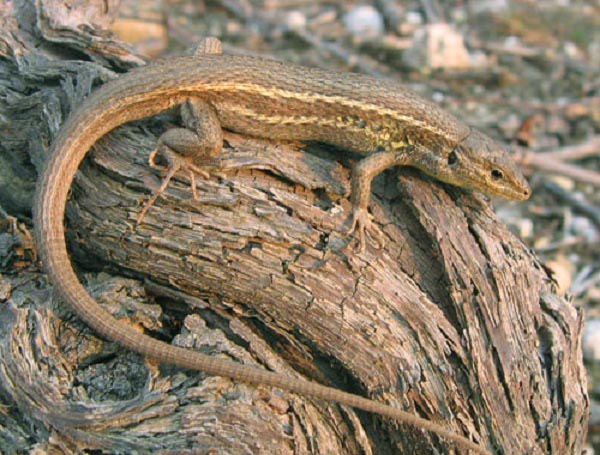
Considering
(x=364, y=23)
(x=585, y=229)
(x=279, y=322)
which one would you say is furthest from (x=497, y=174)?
(x=364, y=23)

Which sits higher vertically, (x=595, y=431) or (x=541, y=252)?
(x=541, y=252)

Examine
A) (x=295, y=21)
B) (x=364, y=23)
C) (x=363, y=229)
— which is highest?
(x=364, y=23)

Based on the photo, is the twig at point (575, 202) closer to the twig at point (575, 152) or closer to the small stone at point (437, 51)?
the twig at point (575, 152)

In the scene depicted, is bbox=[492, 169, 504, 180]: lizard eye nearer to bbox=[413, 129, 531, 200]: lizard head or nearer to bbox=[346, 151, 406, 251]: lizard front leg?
bbox=[413, 129, 531, 200]: lizard head

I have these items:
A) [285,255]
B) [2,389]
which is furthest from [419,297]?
[2,389]

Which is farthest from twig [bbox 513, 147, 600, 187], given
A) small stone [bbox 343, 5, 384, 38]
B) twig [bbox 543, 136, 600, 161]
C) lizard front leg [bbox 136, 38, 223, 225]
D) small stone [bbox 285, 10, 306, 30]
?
lizard front leg [bbox 136, 38, 223, 225]

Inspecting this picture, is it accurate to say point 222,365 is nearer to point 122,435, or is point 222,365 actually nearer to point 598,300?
point 122,435

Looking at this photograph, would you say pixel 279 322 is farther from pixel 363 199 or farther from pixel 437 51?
pixel 437 51
